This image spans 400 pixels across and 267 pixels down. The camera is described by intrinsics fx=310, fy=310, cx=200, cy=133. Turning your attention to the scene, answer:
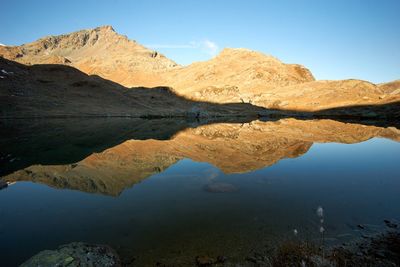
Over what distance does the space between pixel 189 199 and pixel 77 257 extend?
6.45 m

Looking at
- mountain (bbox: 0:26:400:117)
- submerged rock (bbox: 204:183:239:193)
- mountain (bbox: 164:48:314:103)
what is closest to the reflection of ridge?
submerged rock (bbox: 204:183:239:193)

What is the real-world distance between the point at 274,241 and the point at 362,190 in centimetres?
760

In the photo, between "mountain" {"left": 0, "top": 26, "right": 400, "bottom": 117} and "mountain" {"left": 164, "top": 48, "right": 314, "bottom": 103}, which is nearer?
"mountain" {"left": 0, "top": 26, "right": 400, "bottom": 117}

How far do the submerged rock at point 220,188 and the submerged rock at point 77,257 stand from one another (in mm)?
6995

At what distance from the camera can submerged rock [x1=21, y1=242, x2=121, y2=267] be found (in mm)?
6734

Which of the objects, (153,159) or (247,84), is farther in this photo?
(247,84)

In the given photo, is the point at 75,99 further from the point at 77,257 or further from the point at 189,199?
the point at 77,257

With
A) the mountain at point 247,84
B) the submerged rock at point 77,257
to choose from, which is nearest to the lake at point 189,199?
the submerged rock at point 77,257

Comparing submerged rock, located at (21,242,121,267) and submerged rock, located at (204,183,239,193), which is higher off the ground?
submerged rock, located at (21,242,121,267)

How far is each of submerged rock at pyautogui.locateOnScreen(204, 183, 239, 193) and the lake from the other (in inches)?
1.9

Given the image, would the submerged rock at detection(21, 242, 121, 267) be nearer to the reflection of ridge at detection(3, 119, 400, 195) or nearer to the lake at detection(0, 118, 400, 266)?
the lake at detection(0, 118, 400, 266)

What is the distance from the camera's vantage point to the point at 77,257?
6.99 meters

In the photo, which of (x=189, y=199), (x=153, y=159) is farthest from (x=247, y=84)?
(x=189, y=199)

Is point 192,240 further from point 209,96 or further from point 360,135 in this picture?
point 209,96
